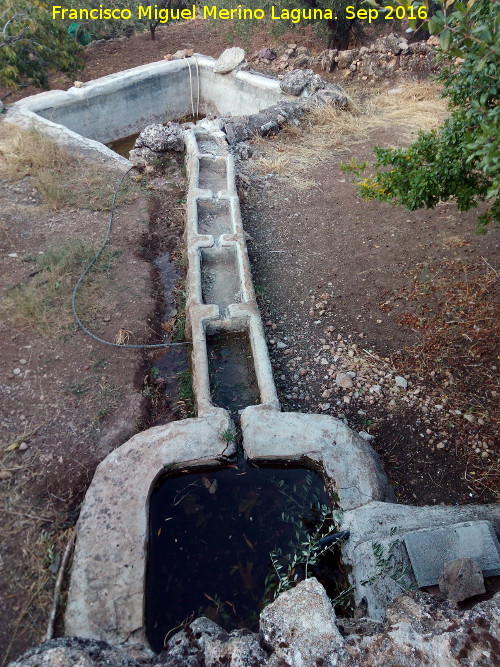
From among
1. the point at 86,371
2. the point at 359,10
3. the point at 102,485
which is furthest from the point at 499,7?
the point at 359,10

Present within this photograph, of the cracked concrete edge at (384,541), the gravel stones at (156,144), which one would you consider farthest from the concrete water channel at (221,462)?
the gravel stones at (156,144)

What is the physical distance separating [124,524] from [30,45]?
31.6 ft

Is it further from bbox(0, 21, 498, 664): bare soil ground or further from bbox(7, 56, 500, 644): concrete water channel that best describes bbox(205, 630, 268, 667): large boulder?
bbox(0, 21, 498, 664): bare soil ground

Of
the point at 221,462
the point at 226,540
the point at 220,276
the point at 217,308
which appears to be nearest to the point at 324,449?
the point at 221,462

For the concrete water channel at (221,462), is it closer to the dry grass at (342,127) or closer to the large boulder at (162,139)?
the dry grass at (342,127)

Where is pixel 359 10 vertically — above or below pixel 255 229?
above

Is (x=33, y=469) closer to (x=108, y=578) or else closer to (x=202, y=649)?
(x=108, y=578)

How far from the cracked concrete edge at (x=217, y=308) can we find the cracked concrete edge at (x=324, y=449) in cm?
22

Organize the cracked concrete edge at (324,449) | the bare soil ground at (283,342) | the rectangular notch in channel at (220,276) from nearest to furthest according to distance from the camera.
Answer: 1. the cracked concrete edge at (324,449)
2. the bare soil ground at (283,342)
3. the rectangular notch in channel at (220,276)

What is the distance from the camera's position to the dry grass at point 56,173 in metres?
6.43

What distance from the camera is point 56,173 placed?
690 centimetres

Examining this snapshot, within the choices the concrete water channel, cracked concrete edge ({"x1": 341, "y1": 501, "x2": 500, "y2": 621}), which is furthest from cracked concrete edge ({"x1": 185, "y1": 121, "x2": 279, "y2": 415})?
cracked concrete edge ({"x1": 341, "y1": 501, "x2": 500, "y2": 621})

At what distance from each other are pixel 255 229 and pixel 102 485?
13.0 ft

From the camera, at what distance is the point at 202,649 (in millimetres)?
1938
